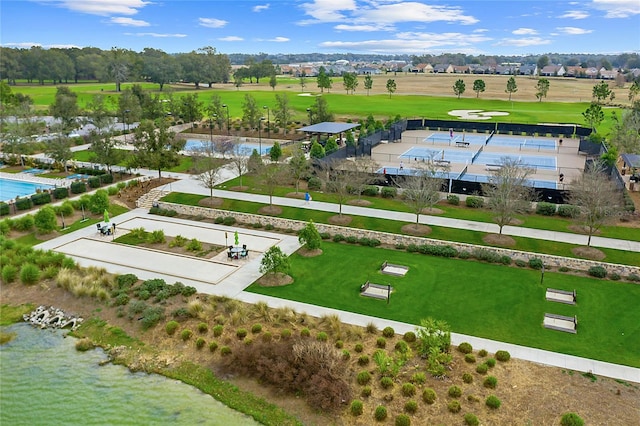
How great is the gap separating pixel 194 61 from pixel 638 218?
439 feet

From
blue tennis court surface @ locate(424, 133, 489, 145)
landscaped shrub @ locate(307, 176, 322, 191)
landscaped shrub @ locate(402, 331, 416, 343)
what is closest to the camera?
landscaped shrub @ locate(402, 331, 416, 343)

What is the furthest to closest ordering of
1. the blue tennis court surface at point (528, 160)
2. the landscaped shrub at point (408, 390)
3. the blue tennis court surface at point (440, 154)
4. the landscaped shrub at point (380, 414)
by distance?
the blue tennis court surface at point (440, 154), the blue tennis court surface at point (528, 160), the landscaped shrub at point (408, 390), the landscaped shrub at point (380, 414)

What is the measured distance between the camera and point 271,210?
1356 inches

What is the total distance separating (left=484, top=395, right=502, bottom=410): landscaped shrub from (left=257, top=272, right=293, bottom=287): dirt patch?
38.8 feet

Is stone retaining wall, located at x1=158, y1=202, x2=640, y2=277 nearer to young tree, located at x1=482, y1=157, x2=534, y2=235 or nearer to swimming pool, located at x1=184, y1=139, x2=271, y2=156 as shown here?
young tree, located at x1=482, y1=157, x2=534, y2=235

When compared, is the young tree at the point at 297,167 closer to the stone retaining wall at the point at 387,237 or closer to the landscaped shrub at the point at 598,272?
the stone retaining wall at the point at 387,237

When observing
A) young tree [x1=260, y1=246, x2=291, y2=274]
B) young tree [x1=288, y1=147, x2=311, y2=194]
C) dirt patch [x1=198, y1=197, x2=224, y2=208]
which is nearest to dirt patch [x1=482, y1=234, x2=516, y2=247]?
young tree [x1=260, y1=246, x2=291, y2=274]

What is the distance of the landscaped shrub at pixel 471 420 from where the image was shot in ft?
49.3

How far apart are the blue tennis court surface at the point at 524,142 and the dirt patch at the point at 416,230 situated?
120ft

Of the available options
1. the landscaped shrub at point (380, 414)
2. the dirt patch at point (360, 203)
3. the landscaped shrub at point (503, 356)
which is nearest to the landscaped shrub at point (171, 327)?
the landscaped shrub at point (380, 414)

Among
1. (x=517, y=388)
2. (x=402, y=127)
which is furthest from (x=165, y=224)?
(x=402, y=127)

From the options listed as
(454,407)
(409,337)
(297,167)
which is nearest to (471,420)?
(454,407)

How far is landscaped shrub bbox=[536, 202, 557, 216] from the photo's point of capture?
3334 cm

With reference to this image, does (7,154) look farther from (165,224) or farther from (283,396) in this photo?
(283,396)
